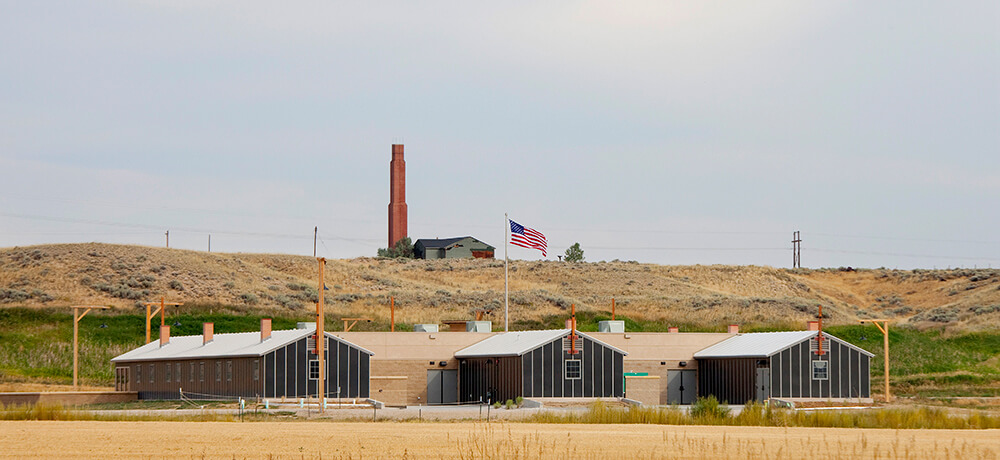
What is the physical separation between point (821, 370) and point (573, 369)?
10.5 meters

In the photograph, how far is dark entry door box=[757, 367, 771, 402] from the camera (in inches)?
2012

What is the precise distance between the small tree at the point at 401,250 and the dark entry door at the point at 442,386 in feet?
240

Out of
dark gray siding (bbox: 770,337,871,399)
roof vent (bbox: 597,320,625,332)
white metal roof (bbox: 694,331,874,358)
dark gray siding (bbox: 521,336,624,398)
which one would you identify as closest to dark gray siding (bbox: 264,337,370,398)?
dark gray siding (bbox: 521,336,624,398)

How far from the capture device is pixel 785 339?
173 feet

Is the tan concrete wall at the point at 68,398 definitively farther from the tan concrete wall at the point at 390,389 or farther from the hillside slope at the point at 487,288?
the hillside slope at the point at 487,288

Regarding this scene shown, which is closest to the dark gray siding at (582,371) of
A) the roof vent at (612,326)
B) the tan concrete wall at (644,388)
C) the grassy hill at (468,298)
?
the tan concrete wall at (644,388)

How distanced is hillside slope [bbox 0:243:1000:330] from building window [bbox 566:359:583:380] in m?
28.5

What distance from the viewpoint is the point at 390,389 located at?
52.2 meters

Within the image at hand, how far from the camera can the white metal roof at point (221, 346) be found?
49.2 m

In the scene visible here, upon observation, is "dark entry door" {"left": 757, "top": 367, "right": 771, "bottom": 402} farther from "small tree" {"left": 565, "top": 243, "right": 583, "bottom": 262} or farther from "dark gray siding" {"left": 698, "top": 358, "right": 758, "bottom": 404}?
"small tree" {"left": 565, "top": 243, "right": 583, "bottom": 262}

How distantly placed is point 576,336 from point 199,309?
125 feet

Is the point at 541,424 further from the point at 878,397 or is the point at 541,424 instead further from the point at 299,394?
the point at 878,397

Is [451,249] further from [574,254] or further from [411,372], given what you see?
[411,372]

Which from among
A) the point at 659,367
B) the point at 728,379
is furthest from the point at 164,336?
the point at 728,379
